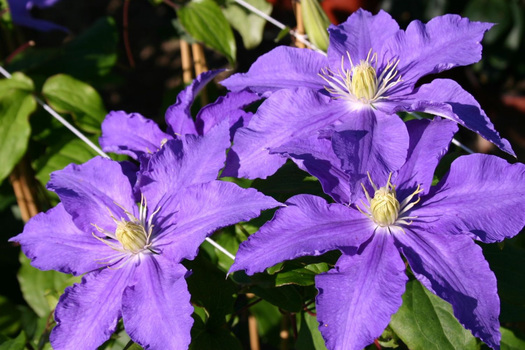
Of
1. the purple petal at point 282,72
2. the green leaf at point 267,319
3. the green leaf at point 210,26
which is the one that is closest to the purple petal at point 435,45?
the purple petal at point 282,72

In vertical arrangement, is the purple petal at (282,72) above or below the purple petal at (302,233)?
above

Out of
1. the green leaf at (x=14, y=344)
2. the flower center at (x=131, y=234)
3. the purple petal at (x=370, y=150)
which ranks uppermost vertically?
the purple petal at (x=370, y=150)

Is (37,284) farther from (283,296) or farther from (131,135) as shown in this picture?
(283,296)

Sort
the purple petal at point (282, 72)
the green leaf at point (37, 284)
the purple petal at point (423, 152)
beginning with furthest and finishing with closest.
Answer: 1. the green leaf at point (37, 284)
2. the purple petal at point (282, 72)
3. the purple petal at point (423, 152)

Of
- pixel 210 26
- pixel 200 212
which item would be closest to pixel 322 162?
pixel 200 212

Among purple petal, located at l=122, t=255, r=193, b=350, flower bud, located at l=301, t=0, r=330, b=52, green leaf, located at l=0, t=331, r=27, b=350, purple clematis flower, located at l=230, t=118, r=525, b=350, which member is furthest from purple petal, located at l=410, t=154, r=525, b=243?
green leaf, located at l=0, t=331, r=27, b=350

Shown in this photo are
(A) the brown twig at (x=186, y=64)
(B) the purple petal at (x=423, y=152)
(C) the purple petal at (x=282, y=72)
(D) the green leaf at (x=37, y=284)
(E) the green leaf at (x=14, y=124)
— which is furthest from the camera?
(A) the brown twig at (x=186, y=64)

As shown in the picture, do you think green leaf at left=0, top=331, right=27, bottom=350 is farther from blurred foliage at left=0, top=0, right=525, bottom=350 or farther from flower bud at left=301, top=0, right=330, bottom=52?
flower bud at left=301, top=0, right=330, bottom=52

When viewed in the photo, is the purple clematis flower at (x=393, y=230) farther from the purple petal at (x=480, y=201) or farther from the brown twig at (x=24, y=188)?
the brown twig at (x=24, y=188)
